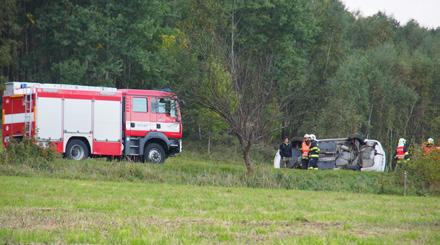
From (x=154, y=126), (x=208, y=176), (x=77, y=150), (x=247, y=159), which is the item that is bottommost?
(x=208, y=176)

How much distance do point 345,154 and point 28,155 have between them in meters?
15.0

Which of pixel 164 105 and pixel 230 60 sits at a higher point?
pixel 230 60

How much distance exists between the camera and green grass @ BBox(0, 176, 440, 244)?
1034 cm

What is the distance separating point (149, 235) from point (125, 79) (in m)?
46.9

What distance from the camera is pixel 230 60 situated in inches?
1260

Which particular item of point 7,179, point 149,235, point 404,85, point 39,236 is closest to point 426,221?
point 149,235

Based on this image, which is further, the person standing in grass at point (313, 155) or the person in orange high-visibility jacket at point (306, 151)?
the person in orange high-visibility jacket at point (306, 151)

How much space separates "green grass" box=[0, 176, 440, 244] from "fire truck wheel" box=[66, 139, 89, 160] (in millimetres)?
11119

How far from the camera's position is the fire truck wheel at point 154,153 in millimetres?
32594

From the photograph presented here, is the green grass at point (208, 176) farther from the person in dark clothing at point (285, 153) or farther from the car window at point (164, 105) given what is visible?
the person in dark clothing at point (285, 153)

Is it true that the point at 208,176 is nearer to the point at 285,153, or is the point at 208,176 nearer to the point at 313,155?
the point at 313,155

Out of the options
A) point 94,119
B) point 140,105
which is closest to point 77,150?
point 94,119

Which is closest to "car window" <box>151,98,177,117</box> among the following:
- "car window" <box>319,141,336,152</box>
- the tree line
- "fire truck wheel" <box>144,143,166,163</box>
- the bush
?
the tree line

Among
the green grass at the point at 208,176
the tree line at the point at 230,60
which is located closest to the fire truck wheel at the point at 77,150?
the green grass at the point at 208,176
